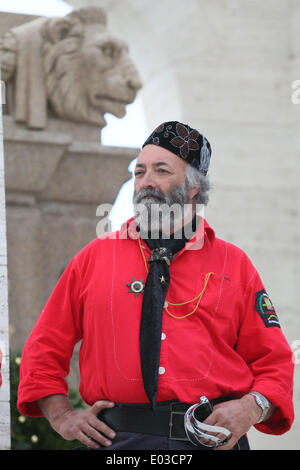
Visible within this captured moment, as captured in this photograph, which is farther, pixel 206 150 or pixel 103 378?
pixel 206 150

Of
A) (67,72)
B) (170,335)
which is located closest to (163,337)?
(170,335)

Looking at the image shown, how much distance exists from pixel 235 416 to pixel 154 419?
0.73 ft

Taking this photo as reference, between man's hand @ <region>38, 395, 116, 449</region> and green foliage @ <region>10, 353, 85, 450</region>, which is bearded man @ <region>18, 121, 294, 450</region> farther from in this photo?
green foliage @ <region>10, 353, 85, 450</region>

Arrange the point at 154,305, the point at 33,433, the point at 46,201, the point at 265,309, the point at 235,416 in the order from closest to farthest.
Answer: the point at 235,416 < the point at 154,305 < the point at 265,309 < the point at 33,433 < the point at 46,201

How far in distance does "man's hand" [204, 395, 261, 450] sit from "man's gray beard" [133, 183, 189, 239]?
23.1 inches

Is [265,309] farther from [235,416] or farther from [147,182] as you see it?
[147,182]

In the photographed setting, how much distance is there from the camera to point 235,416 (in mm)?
2814

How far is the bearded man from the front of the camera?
2826mm

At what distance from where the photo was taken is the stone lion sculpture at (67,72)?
5.78m

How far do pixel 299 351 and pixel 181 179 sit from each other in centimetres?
366

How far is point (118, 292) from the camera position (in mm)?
2975
